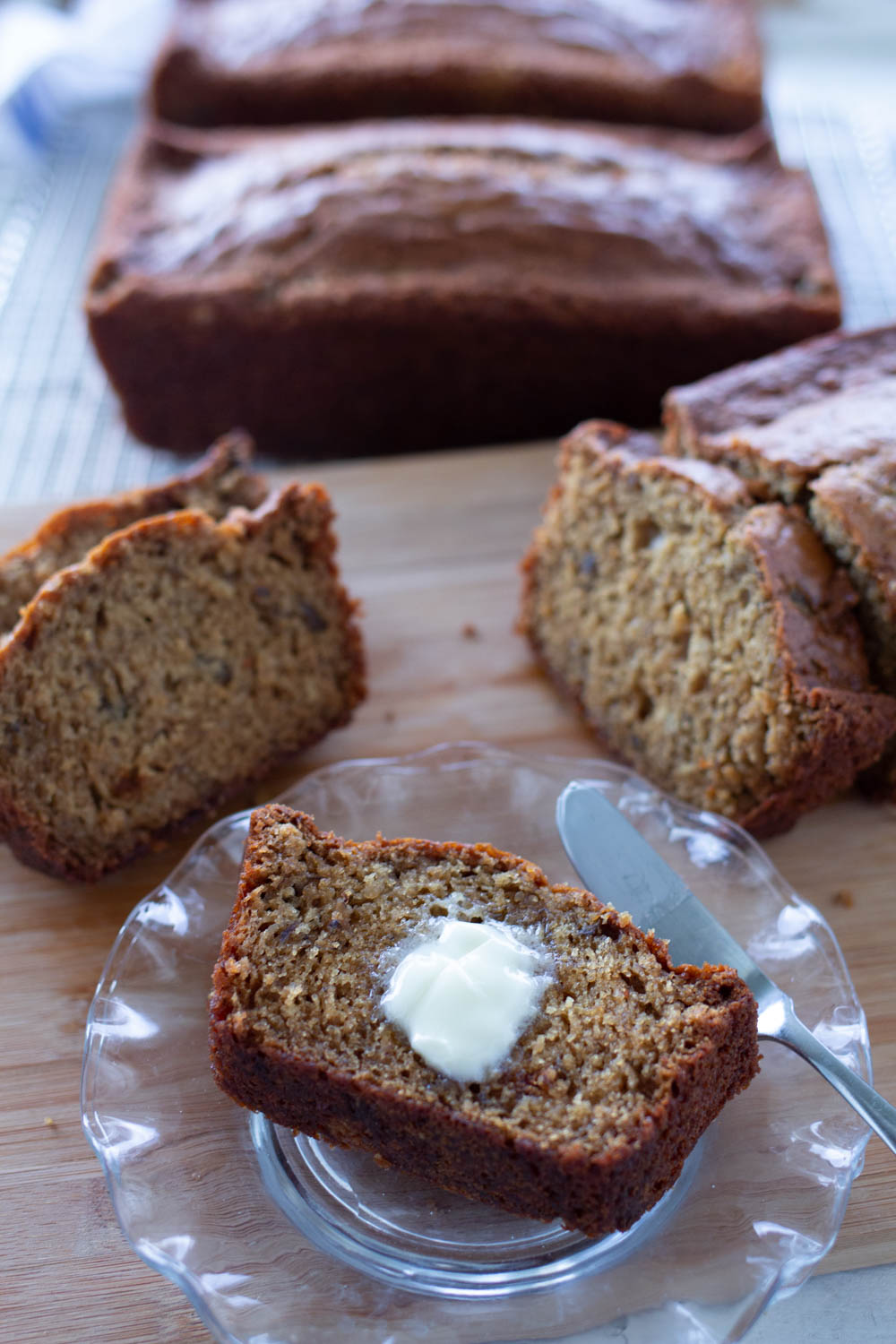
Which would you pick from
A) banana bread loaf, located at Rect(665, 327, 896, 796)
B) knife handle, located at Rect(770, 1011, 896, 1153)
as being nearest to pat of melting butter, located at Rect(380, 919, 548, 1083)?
knife handle, located at Rect(770, 1011, 896, 1153)

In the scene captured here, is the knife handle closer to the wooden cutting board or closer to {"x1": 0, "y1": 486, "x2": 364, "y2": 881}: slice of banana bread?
the wooden cutting board

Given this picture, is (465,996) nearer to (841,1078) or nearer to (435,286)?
(841,1078)

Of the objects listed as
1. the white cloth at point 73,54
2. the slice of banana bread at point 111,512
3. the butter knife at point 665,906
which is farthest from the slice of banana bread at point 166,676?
the white cloth at point 73,54

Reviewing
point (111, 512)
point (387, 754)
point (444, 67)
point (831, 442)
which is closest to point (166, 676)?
point (111, 512)

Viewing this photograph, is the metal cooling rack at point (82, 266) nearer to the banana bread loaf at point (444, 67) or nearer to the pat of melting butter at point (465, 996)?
the banana bread loaf at point (444, 67)

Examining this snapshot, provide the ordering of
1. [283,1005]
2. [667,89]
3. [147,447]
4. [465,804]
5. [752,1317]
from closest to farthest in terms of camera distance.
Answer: [752,1317] → [283,1005] → [465,804] → [147,447] → [667,89]

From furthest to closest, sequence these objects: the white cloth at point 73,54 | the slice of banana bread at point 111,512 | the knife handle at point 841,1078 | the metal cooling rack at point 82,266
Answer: the white cloth at point 73,54 → the metal cooling rack at point 82,266 → the slice of banana bread at point 111,512 → the knife handle at point 841,1078

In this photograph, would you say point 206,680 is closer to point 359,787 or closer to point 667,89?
point 359,787

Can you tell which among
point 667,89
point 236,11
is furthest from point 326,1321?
point 236,11
